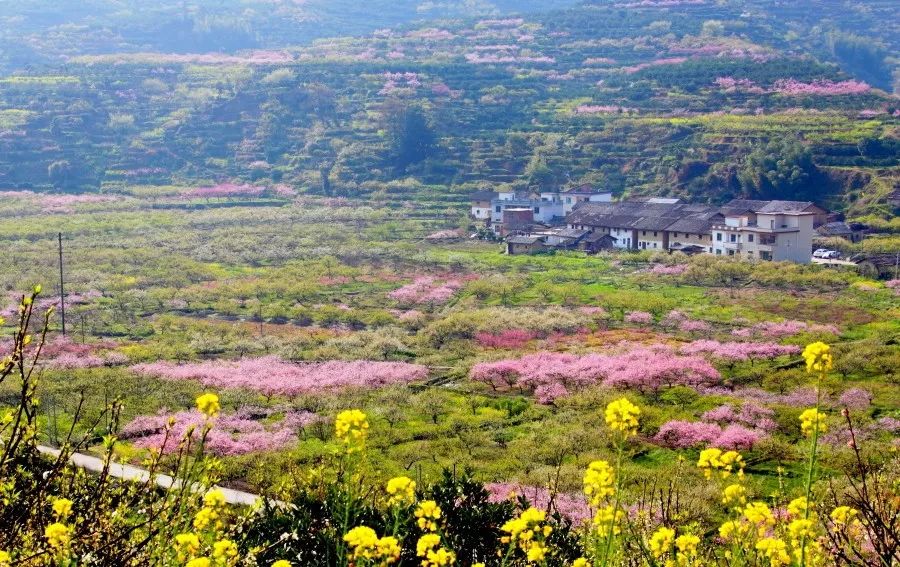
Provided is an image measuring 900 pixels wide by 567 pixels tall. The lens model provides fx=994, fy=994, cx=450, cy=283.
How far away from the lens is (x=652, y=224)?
51906 mm

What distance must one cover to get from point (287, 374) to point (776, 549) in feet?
72.6

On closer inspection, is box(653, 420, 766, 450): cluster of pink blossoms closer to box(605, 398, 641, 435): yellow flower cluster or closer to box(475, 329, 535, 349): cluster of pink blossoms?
box(475, 329, 535, 349): cluster of pink blossoms

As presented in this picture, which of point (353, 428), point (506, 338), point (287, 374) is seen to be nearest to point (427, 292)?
point (506, 338)

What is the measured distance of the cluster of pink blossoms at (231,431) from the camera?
21.1 metres

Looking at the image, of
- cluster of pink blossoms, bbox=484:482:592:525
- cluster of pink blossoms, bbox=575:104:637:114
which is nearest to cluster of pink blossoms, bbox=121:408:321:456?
cluster of pink blossoms, bbox=484:482:592:525

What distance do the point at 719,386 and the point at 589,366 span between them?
3599mm

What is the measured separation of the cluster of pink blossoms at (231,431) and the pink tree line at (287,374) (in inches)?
91.6

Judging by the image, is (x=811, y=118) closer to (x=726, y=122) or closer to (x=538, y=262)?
(x=726, y=122)

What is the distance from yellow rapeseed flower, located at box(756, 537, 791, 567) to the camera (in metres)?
6.45

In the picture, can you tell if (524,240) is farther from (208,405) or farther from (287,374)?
(208,405)

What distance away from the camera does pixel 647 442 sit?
2158 cm

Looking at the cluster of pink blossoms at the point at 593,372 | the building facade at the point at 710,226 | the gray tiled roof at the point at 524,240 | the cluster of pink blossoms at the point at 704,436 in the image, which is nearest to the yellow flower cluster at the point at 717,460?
the cluster of pink blossoms at the point at 704,436

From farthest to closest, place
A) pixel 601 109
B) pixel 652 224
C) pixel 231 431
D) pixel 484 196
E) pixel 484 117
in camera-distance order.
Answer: pixel 484 117
pixel 601 109
pixel 484 196
pixel 652 224
pixel 231 431

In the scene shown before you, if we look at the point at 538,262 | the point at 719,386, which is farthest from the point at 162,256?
the point at 719,386
